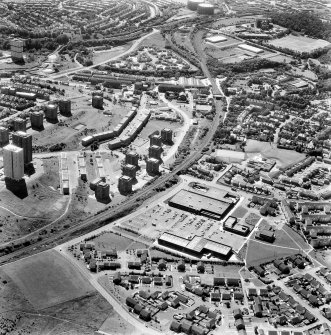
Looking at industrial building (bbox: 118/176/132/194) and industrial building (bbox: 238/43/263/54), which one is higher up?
industrial building (bbox: 118/176/132/194)

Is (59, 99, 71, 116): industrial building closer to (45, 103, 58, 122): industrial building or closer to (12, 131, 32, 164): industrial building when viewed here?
(45, 103, 58, 122): industrial building

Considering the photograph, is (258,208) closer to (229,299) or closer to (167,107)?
(229,299)

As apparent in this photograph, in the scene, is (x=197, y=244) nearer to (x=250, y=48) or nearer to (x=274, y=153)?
(x=274, y=153)

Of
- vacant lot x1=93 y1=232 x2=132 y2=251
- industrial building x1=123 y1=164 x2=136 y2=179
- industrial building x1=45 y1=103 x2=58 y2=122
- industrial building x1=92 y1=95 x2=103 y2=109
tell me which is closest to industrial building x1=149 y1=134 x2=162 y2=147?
industrial building x1=123 y1=164 x2=136 y2=179

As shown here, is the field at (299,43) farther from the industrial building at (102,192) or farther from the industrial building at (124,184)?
the industrial building at (102,192)

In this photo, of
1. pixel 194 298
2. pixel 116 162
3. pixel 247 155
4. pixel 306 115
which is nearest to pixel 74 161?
pixel 116 162

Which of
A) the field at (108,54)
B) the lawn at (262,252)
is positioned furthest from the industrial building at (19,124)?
the field at (108,54)
